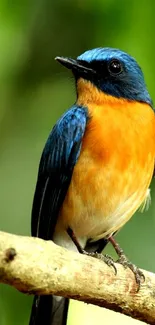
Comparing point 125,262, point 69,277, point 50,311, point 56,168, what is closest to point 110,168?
point 56,168

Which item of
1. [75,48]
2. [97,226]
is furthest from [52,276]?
[75,48]

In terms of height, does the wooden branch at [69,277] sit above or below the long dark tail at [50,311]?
above

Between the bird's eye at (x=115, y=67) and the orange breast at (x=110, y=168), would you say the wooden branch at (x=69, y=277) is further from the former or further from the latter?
the bird's eye at (x=115, y=67)

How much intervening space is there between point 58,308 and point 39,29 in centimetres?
185

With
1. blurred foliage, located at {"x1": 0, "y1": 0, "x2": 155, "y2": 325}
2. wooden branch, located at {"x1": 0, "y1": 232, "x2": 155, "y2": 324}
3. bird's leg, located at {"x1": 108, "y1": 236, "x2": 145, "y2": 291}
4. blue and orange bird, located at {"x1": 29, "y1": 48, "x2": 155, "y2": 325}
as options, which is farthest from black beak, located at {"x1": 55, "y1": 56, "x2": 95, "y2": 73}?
wooden branch, located at {"x1": 0, "y1": 232, "x2": 155, "y2": 324}

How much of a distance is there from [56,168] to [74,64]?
2.21 feet

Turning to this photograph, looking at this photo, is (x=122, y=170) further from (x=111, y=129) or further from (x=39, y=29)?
(x=39, y=29)

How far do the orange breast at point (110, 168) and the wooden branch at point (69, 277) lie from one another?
0.64 meters

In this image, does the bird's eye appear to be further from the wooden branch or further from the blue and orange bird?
the wooden branch

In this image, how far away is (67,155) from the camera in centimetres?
565

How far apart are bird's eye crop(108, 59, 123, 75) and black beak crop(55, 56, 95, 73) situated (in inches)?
5.4

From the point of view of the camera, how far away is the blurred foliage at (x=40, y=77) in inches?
204

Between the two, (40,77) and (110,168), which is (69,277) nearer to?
(110,168)

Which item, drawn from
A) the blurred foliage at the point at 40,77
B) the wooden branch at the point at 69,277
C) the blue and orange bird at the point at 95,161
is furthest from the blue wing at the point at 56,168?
the wooden branch at the point at 69,277
